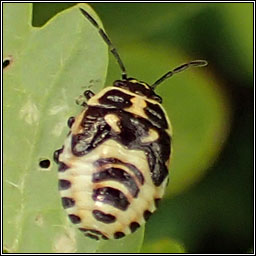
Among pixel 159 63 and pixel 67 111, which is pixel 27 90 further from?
pixel 159 63

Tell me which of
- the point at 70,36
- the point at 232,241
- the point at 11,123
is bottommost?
the point at 232,241

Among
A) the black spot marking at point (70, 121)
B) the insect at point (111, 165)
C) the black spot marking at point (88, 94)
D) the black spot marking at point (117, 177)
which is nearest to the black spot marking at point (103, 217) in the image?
the insect at point (111, 165)

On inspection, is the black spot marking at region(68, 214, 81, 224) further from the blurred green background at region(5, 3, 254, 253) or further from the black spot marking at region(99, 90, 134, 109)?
the blurred green background at region(5, 3, 254, 253)

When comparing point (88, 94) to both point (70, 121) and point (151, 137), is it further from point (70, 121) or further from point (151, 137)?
point (151, 137)

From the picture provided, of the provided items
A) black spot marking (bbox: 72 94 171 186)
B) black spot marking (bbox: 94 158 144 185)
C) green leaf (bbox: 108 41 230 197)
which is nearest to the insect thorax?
black spot marking (bbox: 72 94 171 186)

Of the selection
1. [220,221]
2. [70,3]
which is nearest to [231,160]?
[220,221]

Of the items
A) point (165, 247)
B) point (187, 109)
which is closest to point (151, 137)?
point (165, 247)
